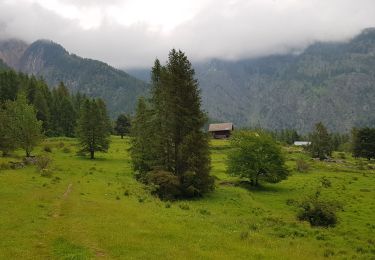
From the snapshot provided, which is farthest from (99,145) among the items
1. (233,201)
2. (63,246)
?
(63,246)

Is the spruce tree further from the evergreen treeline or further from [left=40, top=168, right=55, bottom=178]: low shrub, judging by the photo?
the evergreen treeline

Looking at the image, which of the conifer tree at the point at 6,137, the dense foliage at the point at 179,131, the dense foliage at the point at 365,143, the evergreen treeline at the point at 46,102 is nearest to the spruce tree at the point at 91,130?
the conifer tree at the point at 6,137

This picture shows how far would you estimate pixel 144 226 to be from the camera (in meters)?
27.1

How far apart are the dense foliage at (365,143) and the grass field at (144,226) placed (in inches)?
3597

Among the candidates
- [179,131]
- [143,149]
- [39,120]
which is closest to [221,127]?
[39,120]

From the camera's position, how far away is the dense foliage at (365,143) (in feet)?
463

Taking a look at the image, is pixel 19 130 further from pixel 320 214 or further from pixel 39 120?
pixel 320 214

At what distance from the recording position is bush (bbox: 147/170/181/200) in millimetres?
51250

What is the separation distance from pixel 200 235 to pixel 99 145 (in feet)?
231

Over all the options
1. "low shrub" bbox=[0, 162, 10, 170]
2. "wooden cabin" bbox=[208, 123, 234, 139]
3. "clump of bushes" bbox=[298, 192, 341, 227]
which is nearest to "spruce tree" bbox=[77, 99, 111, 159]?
"low shrub" bbox=[0, 162, 10, 170]

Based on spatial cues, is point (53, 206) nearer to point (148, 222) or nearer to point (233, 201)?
point (148, 222)

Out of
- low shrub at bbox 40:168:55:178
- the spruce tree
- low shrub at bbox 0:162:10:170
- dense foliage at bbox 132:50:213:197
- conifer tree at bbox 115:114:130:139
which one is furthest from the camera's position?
conifer tree at bbox 115:114:130:139

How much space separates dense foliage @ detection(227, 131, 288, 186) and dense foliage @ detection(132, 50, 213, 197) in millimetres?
14758

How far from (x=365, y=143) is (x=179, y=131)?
337ft
